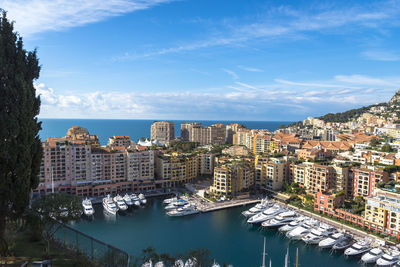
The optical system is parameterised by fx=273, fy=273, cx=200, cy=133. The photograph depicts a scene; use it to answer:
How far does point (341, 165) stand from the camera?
25062mm

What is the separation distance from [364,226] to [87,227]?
64.9 ft

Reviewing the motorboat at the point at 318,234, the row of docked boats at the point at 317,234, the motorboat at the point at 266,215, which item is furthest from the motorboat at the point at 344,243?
the motorboat at the point at 266,215

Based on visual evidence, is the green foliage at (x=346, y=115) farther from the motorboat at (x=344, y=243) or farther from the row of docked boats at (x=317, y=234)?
the motorboat at (x=344, y=243)

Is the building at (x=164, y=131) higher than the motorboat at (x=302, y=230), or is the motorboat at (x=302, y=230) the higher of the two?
the building at (x=164, y=131)

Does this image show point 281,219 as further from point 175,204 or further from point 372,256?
point 175,204

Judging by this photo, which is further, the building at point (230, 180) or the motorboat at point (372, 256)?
the building at point (230, 180)

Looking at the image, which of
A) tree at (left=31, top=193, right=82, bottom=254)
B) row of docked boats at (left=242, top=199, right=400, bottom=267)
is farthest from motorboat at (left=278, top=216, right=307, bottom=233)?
tree at (left=31, top=193, right=82, bottom=254)

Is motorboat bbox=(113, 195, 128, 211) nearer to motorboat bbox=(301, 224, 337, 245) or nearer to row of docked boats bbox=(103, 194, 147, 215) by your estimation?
row of docked boats bbox=(103, 194, 147, 215)

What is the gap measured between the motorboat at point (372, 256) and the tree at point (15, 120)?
17193 mm

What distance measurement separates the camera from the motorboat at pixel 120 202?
2336cm

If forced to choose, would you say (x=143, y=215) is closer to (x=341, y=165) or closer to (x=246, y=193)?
(x=246, y=193)

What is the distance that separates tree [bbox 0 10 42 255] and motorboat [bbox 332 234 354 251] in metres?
17.4

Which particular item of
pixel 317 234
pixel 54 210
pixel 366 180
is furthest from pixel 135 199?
pixel 366 180

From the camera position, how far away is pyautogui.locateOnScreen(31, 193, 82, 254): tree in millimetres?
10195
